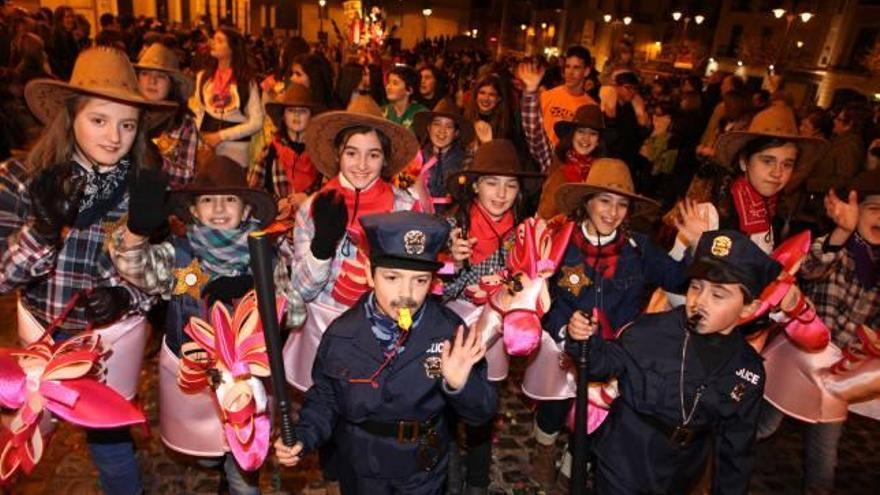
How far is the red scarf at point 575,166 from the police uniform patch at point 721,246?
8.57 feet

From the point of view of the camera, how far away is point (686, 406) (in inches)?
107

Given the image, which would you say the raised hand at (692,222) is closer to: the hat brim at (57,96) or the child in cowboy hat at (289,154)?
the child in cowboy hat at (289,154)

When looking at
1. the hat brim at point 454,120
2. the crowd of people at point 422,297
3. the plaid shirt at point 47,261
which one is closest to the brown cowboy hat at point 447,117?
the hat brim at point 454,120

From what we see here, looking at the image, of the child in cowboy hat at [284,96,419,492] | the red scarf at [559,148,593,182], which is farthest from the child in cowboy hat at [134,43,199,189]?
the red scarf at [559,148,593,182]

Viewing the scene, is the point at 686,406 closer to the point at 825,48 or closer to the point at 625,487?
the point at 625,487

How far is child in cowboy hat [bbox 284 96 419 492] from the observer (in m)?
3.28

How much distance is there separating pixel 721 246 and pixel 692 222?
1030 millimetres

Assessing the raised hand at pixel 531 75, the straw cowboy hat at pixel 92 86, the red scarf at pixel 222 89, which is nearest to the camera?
the straw cowboy hat at pixel 92 86

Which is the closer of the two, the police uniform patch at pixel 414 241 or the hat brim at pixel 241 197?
the police uniform patch at pixel 414 241

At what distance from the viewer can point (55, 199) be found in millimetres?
2680

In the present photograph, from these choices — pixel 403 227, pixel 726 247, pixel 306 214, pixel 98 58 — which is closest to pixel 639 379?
pixel 726 247

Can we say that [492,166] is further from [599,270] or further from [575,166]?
[575,166]

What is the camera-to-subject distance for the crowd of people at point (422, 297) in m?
2.49

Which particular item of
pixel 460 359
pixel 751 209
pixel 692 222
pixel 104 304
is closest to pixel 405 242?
pixel 460 359
